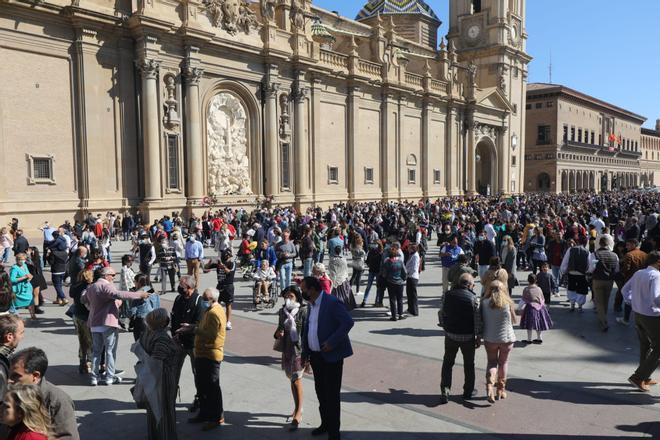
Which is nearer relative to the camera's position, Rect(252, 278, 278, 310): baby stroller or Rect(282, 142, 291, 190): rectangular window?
Rect(252, 278, 278, 310): baby stroller

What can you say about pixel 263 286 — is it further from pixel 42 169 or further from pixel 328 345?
pixel 42 169

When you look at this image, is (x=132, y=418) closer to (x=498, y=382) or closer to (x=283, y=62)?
(x=498, y=382)

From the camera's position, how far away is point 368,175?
1528 inches

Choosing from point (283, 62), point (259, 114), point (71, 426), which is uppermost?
point (283, 62)

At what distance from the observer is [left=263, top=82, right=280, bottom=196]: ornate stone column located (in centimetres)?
3077

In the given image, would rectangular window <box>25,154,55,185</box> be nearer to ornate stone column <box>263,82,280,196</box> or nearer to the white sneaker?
ornate stone column <box>263,82,280,196</box>

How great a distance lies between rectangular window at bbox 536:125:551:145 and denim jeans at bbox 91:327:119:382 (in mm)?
75994

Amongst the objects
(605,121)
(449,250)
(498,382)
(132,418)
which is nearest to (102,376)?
(132,418)

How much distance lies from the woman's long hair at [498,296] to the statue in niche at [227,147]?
23.6 metres

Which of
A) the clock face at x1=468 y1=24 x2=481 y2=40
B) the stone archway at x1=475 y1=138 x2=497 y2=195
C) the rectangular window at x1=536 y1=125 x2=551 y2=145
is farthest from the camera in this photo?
the rectangular window at x1=536 y1=125 x2=551 y2=145

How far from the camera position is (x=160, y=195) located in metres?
25.8

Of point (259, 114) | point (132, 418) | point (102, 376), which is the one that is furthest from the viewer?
point (259, 114)

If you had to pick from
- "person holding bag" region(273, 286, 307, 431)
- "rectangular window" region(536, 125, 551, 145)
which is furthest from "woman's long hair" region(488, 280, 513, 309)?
"rectangular window" region(536, 125, 551, 145)

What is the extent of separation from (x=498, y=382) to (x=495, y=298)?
1.12m
